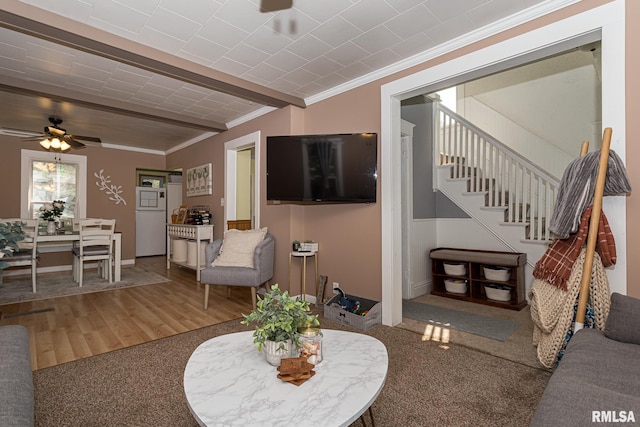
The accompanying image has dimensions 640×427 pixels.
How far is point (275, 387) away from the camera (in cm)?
127

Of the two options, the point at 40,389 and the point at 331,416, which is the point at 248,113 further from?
the point at 331,416

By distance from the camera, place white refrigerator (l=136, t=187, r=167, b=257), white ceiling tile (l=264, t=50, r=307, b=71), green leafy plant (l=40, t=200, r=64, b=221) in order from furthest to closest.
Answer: white refrigerator (l=136, t=187, r=167, b=257) < green leafy plant (l=40, t=200, r=64, b=221) < white ceiling tile (l=264, t=50, r=307, b=71)

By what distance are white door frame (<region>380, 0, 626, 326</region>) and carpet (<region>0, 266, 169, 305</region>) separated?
3.66m

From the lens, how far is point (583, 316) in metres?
1.84

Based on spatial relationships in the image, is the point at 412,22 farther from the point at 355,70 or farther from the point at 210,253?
the point at 210,253

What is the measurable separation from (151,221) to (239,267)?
5.02m

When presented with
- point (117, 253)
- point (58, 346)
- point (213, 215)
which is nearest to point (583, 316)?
point (58, 346)

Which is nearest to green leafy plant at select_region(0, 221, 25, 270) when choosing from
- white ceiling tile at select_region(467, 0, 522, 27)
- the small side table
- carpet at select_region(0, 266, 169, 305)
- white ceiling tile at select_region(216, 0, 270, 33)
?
white ceiling tile at select_region(216, 0, 270, 33)

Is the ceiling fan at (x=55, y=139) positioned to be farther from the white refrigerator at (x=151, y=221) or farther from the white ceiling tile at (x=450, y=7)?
the white ceiling tile at (x=450, y=7)

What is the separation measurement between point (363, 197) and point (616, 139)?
5.95 feet

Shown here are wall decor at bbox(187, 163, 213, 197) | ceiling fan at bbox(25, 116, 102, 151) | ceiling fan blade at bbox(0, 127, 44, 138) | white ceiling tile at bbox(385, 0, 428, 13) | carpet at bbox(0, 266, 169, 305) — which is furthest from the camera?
wall decor at bbox(187, 163, 213, 197)

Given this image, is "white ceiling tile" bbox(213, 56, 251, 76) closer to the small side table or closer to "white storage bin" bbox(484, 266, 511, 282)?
the small side table

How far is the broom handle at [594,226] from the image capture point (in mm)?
1788

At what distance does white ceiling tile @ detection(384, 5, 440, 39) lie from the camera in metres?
2.22
